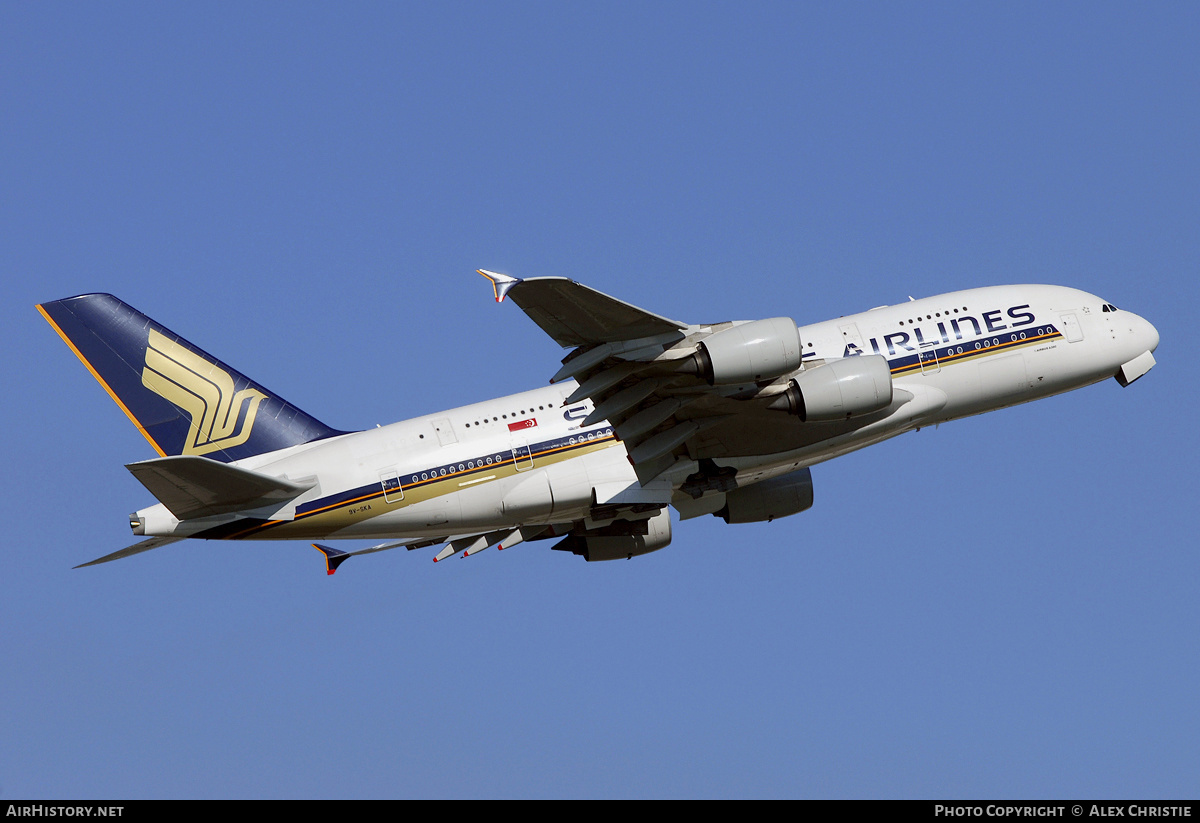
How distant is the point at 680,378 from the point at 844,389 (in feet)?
13.4

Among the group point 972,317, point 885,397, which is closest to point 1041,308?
point 972,317

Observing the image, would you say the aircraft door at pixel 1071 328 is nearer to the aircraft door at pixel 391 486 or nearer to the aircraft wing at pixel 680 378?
the aircraft wing at pixel 680 378

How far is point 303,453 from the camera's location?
33.2 metres

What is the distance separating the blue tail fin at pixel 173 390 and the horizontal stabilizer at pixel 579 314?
10043mm

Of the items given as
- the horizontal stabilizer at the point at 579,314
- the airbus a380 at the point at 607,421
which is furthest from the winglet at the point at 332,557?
the horizontal stabilizer at the point at 579,314

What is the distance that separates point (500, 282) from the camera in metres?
23.8

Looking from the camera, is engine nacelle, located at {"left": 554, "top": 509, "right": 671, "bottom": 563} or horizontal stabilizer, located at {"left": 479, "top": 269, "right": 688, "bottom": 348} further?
engine nacelle, located at {"left": 554, "top": 509, "right": 671, "bottom": 563}

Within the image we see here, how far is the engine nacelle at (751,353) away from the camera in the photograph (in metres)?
27.9

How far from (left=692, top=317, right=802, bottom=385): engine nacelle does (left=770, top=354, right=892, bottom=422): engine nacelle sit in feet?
6.99

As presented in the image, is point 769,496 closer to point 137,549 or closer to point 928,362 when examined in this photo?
point 928,362

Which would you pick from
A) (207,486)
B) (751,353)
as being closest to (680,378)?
(751,353)

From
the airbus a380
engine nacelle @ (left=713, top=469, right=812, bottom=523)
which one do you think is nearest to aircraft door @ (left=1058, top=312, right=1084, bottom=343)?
the airbus a380

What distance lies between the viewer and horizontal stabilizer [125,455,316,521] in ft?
93.8

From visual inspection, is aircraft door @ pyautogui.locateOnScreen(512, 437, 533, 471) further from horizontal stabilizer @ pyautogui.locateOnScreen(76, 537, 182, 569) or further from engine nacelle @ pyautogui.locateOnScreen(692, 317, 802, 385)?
horizontal stabilizer @ pyautogui.locateOnScreen(76, 537, 182, 569)
